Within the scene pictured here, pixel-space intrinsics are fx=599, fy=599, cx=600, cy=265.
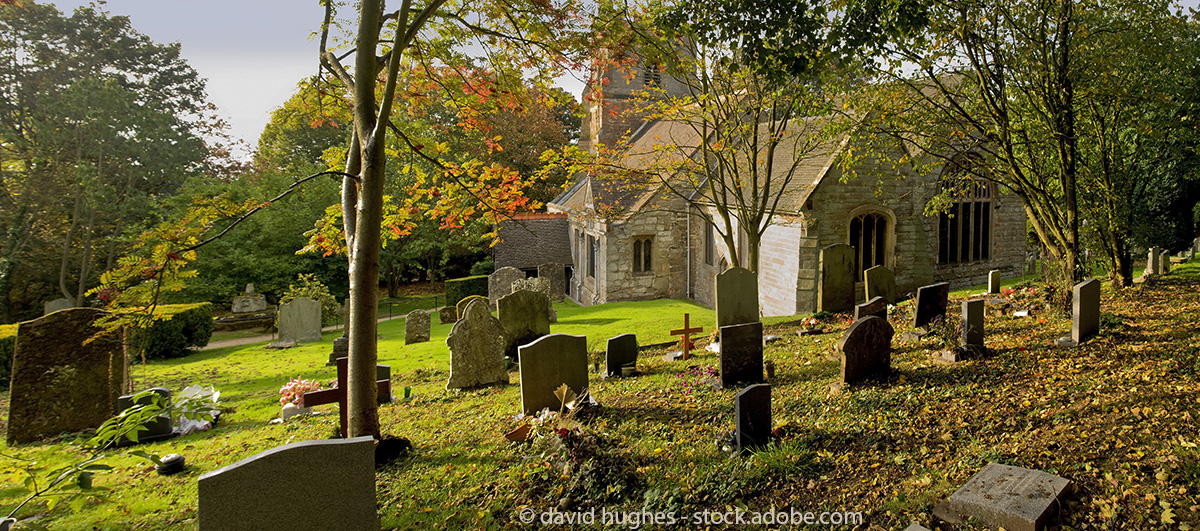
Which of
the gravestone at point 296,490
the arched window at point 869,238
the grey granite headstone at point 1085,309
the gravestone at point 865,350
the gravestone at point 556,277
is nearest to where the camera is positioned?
the gravestone at point 296,490

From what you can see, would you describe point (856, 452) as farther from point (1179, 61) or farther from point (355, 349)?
point (1179, 61)

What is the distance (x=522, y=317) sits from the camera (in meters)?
11.2

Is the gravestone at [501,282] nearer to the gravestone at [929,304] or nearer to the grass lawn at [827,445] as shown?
the grass lawn at [827,445]

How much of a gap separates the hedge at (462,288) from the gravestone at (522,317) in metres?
14.5

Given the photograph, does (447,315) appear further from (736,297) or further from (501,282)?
(736,297)

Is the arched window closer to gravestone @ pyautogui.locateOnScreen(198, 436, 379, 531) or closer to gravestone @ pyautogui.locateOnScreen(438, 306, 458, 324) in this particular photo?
gravestone @ pyautogui.locateOnScreen(438, 306, 458, 324)

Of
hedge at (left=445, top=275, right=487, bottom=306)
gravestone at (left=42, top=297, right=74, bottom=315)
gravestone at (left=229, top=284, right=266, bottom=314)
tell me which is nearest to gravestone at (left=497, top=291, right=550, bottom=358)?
hedge at (left=445, top=275, right=487, bottom=306)

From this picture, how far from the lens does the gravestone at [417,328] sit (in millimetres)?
15732

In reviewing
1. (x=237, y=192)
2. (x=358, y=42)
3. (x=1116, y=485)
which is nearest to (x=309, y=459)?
(x=358, y=42)

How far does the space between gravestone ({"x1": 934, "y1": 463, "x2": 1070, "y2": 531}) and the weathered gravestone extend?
29.9 feet

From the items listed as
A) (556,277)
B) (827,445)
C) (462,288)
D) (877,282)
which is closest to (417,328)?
(462,288)

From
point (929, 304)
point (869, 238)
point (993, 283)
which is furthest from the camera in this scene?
point (869, 238)

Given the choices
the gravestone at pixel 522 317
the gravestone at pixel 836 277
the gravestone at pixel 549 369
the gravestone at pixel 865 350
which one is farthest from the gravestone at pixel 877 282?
the gravestone at pixel 549 369

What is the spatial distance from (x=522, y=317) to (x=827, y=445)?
702cm
